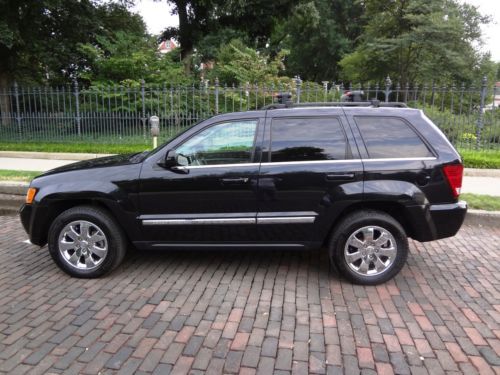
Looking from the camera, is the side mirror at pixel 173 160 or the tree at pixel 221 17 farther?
the tree at pixel 221 17

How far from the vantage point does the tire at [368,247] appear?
4.21 m

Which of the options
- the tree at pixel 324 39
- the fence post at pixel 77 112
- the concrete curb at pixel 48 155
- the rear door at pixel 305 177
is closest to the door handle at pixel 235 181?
the rear door at pixel 305 177

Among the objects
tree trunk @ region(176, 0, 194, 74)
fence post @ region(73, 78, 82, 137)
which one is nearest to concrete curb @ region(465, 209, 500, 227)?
fence post @ region(73, 78, 82, 137)

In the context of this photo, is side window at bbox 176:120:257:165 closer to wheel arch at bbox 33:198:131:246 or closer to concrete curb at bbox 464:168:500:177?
wheel arch at bbox 33:198:131:246

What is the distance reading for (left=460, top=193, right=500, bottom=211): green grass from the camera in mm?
6559

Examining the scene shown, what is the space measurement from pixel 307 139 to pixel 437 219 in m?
1.50

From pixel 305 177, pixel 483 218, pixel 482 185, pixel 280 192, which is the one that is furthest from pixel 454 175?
pixel 482 185

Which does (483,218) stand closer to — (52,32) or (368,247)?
(368,247)

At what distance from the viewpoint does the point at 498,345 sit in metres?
3.27

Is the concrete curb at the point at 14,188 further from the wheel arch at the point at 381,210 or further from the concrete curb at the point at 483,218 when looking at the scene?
the concrete curb at the point at 483,218

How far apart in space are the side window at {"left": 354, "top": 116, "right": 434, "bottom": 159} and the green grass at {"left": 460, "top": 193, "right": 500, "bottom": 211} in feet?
9.66

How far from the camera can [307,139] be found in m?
4.36

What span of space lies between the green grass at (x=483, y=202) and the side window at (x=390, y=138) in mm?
2945

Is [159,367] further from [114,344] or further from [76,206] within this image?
[76,206]
